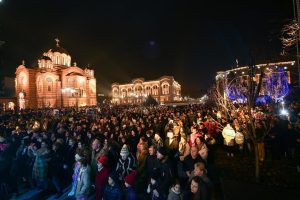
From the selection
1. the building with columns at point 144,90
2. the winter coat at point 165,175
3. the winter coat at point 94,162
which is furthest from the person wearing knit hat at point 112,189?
the building with columns at point 144,90

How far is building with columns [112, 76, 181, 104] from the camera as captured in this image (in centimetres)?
8731

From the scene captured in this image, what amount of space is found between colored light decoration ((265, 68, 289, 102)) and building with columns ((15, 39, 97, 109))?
135 ft

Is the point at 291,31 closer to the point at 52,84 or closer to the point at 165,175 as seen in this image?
the point at 165,175

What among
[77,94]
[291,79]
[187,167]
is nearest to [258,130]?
[187,167]

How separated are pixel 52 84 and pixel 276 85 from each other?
50118 mm

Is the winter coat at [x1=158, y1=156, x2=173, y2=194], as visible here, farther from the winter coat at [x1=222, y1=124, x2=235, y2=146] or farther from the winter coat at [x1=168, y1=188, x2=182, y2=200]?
the winter coat at [x1=222, y1=124, x2=235, y2=146]

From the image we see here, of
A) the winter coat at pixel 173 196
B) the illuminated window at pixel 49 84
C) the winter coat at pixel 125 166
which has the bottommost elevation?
the winter coat at pixel 173 196

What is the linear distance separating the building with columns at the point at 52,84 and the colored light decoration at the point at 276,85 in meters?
41.3

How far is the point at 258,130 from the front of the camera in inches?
320

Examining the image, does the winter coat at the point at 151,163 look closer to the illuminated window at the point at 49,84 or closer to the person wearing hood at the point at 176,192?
the person wearing hood at the point at 176,192

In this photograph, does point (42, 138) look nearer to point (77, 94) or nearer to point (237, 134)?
point (237, 134)

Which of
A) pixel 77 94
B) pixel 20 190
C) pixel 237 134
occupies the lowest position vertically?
pixel 20 190

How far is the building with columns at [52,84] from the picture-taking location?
55.5 meters

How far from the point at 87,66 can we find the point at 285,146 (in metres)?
67.9
